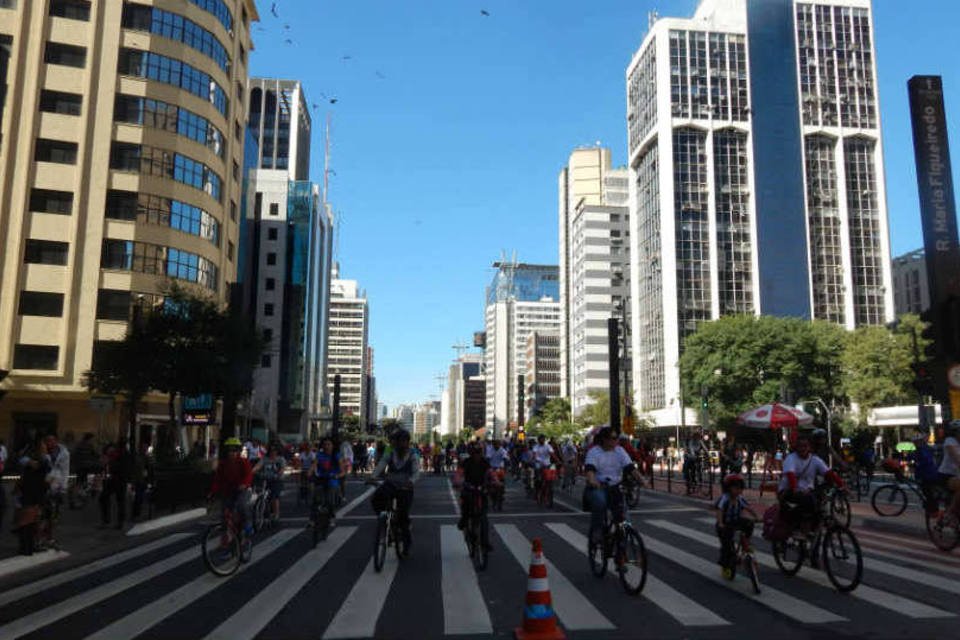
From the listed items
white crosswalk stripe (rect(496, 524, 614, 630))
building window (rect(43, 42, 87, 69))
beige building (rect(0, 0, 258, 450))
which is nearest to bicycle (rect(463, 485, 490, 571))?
white crosswalk stripe (rect(496, 524, 614, 630))

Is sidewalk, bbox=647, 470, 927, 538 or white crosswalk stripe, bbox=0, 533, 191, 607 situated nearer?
white crosswalk stripe, bbox=0, 533, 191, 607

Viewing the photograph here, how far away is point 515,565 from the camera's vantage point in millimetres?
10266

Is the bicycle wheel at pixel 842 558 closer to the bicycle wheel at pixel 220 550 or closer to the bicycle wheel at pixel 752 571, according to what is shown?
the bicycle wheel at pixel 752 571

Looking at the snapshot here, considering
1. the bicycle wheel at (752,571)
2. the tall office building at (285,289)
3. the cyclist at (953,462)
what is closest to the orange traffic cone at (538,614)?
the bicycle wheel at (752,571)

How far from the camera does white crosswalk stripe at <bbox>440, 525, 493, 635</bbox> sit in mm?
6680

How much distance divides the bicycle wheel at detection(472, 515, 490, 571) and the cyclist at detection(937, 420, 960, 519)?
6939 millimetres

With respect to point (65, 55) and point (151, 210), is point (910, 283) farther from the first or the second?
point (65, 55)

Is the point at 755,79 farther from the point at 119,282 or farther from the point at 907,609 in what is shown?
the point at 907,609

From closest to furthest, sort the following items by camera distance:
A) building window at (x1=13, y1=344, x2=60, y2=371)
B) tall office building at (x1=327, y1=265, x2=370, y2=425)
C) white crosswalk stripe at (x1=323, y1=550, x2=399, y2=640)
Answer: white crosswalk stripe at (x1=323, y1=550, x2=399, y2=640)
building window at (x1=13, y1=344, x2=60, y2=371)
tall office building at (x1=327, y1=265, x2=370, y2=425)

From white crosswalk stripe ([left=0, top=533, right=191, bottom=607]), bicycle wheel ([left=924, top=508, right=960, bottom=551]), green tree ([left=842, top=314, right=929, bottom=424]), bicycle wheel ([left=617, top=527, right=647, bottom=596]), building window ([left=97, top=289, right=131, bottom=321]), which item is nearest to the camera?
bicycle wheel ([left=617, top=527, right=647, bottom=596])

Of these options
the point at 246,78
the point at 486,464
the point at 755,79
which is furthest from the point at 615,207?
the point at 486,464

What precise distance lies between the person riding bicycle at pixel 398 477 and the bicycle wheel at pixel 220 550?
6.25 ft

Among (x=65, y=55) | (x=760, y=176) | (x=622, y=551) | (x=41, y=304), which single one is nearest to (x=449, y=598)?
(x=622, y=551)

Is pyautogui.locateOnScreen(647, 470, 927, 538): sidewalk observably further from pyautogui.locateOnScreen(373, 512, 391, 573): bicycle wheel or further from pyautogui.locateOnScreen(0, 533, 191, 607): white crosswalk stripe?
pyautogui.locateOnScreen(0, 533, 191, 607): white crosswalk stripe
